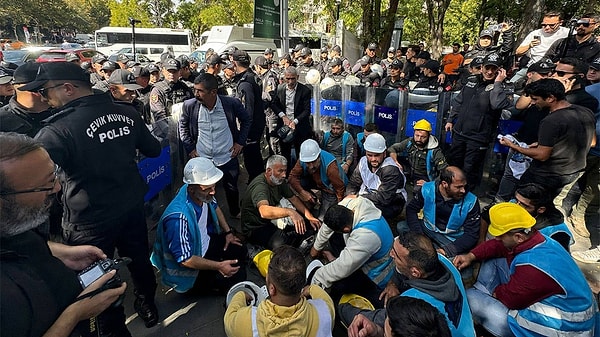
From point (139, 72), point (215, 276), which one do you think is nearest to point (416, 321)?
point (215, 276)

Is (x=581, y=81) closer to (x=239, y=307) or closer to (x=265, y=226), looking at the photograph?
(x=265, y=226)

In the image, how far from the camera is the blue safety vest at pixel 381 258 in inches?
104

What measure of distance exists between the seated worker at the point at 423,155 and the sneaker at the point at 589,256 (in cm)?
158

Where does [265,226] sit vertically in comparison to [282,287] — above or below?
below

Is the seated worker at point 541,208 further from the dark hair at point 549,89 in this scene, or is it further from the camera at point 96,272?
the camera at point 96,272

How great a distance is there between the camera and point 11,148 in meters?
1.31

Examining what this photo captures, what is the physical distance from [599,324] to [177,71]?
17.2ft

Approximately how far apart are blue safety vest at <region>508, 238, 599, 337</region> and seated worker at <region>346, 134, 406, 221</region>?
1762 millimetres

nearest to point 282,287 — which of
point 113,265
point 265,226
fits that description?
point 113,265

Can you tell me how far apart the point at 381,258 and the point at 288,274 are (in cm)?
123

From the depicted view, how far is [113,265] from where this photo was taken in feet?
5.50

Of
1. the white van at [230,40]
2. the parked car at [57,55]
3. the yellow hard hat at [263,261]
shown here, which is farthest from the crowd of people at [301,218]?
the white van at [230,40]

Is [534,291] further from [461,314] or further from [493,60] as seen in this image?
[493,60]

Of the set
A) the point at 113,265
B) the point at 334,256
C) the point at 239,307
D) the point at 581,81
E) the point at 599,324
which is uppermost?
the point at 581,81
